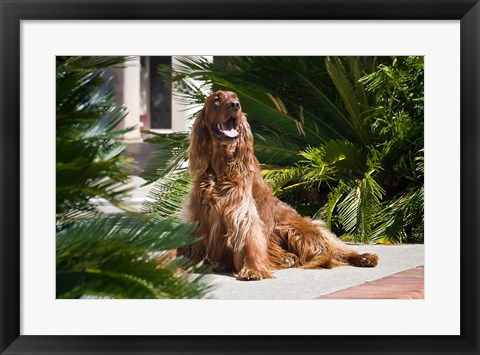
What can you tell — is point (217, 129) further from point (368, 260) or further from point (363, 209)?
point (363, 209)

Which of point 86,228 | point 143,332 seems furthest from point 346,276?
point 86,228

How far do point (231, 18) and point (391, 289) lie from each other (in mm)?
2659

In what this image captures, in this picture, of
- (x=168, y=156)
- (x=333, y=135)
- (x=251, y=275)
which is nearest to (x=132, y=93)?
(x=333, y=135)

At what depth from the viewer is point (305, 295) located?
610cm

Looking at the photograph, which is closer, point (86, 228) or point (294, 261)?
point (86, 228)

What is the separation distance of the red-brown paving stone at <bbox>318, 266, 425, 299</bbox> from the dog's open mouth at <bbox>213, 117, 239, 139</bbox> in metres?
1.50

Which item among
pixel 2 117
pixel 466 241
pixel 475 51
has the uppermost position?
pixel 475 51

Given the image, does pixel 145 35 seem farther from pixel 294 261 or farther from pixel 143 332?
pixel 294 261

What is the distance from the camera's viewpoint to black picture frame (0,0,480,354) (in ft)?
14.5

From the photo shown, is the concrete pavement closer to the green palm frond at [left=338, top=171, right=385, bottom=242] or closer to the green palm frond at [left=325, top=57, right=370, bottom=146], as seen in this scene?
the green palm frond at [left=338, top=171, right=385, bottom=242]

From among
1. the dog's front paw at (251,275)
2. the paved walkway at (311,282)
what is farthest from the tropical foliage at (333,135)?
the dog's front paw at (251,275)

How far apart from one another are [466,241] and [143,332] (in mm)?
1797

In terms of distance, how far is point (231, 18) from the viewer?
4.52 metres

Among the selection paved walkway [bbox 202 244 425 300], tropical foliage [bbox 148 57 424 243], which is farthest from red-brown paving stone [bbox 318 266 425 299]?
tropical foliage [bbox 148 57 424 243]
